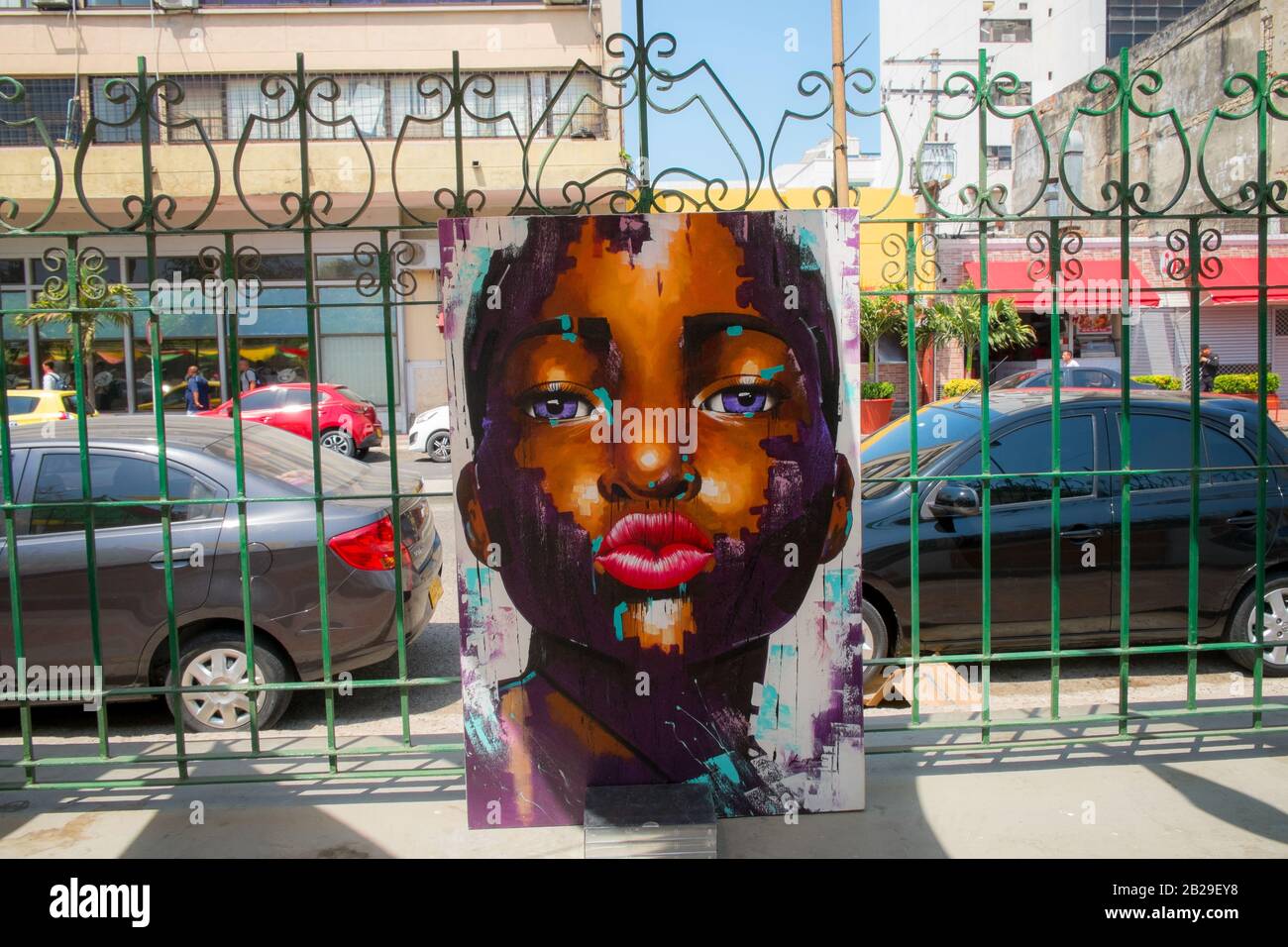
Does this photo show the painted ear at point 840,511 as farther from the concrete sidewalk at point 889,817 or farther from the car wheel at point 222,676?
the car wheel at point 222,676

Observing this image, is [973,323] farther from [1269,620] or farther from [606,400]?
[606,400]

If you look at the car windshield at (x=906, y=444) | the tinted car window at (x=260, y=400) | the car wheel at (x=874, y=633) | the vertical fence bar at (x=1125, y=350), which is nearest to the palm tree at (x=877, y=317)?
the tinted car window at (x=260, y=400)

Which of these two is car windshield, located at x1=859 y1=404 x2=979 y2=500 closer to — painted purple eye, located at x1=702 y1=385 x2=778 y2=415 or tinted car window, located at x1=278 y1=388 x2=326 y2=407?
painted purple eye, located at x1=702 y1=385 x2=778 y2=415

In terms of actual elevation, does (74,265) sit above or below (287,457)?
above

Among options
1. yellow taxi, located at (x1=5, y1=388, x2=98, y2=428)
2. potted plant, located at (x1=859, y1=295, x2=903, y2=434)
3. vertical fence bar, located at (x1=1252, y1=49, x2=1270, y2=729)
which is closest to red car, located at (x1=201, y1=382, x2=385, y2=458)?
yellow taxi, located at (x1=5, y1=388, x2=98, y2=428)

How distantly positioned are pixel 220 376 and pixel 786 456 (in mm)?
21200

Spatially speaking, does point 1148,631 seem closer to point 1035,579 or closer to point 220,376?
point 1035,579

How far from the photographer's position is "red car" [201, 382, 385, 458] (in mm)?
16438

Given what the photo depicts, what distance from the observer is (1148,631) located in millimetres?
6398

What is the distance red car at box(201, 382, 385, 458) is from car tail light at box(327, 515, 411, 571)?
10.5 metres

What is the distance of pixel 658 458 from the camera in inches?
159

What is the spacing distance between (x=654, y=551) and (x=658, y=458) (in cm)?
36

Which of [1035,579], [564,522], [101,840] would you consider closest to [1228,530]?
[1035,579]

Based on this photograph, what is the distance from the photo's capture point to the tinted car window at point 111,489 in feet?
19.1
